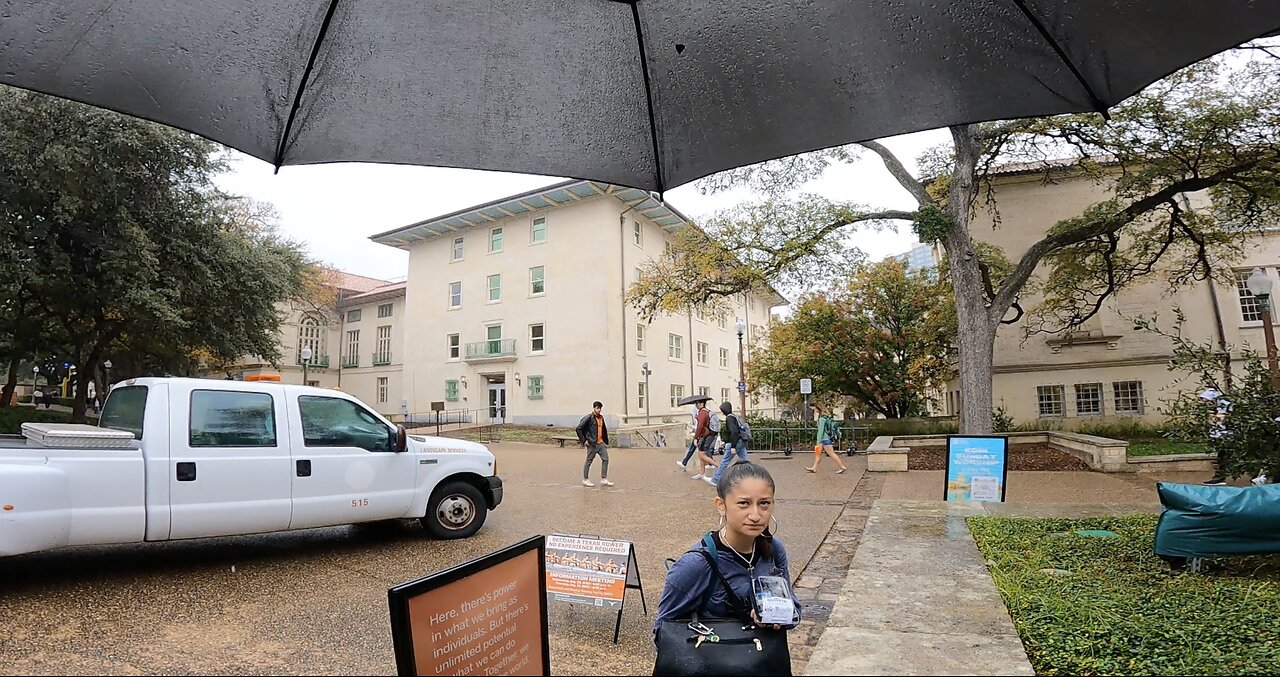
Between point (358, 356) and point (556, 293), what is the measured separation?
20024 mm

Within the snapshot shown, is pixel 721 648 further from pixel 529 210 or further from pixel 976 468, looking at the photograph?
pixel 529 210

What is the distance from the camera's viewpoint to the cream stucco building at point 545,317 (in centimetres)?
3409

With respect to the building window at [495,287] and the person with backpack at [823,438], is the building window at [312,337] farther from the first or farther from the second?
the person with backpack at [823,438]

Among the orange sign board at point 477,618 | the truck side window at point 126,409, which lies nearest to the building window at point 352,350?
the truck side window at point 126,409

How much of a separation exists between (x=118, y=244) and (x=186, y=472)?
52.6ft

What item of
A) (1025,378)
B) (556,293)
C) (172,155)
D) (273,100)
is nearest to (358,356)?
(556,293)

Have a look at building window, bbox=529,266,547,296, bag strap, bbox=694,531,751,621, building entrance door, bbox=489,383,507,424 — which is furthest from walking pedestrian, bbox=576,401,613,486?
building entrance door, bbox=489,383,507,424

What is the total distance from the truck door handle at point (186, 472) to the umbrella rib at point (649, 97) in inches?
210

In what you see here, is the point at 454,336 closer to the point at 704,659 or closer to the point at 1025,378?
the point at 1025,378

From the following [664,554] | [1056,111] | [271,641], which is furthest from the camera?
[664,554]

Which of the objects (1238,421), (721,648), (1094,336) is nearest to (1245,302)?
(1094,336)

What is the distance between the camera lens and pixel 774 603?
2.50m

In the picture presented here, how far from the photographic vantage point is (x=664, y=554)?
22.7 feet

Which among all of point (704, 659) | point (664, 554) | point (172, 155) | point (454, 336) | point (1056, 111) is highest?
point (172, 155)
